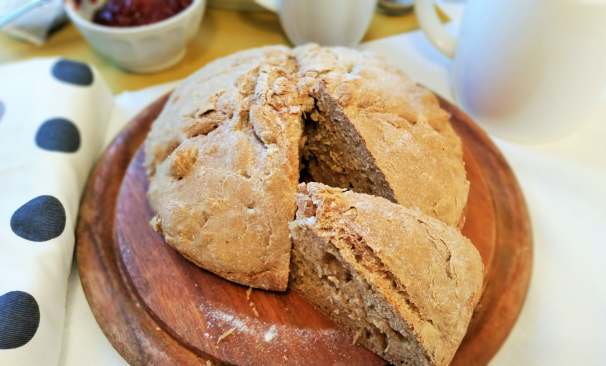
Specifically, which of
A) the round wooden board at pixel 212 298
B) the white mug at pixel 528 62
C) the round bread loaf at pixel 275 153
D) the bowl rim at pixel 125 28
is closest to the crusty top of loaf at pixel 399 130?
the round bread loaf at pixel 275 153

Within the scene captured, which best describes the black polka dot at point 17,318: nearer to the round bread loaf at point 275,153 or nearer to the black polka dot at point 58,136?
the round bread loaf at point 275,153

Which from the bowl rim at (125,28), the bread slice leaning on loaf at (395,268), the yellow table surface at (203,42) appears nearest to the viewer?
the bread slice leaning on loaf at (395,268)

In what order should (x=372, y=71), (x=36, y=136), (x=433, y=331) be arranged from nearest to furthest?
1. (x=433, y=331)
2. (x=372, y=71)
3. (x=36, y=136)

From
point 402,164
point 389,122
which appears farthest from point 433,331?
point 389,122

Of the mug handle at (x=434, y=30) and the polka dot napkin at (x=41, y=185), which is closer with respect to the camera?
the polka dot napkin at (x=41, y=185)

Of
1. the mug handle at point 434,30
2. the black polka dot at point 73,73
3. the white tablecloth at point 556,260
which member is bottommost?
the black polka dot at point 73,73

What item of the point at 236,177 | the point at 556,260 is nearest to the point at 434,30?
the point at 556,260

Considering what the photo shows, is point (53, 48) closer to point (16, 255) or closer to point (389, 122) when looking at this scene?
point (16, 255)

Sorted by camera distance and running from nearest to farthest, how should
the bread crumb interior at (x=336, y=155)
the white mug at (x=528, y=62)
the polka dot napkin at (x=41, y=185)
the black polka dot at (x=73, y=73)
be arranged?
the polka dot napkin at (x=41, y=185) → the bread crumb interior at (x=336, y=155) → the white mug at (x=528, y=62) → the black polka dot at (x=73, y=73)
